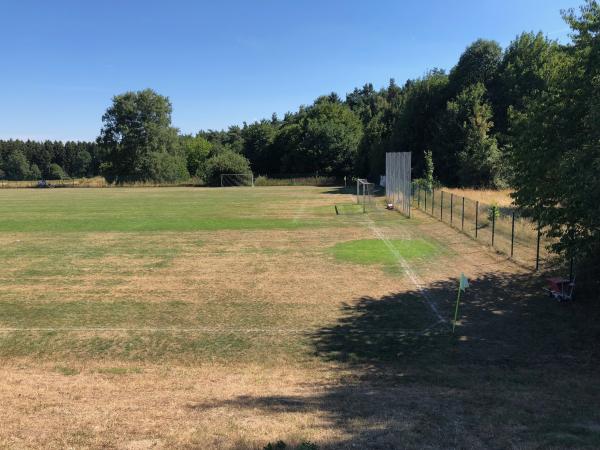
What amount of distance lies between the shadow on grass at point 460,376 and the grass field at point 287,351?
35 mm

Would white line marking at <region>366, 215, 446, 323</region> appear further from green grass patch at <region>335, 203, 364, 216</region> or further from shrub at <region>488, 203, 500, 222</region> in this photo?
green grass patch at <region>335, 203, 364, 216</region>

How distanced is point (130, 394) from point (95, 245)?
49.6ft

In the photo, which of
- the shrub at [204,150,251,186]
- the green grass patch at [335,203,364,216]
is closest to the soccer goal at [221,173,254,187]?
the shrub at [204,150,251,186]

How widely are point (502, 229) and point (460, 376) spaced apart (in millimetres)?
14816

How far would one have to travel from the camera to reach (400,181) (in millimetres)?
32094

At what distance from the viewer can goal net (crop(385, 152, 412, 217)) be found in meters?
29.7

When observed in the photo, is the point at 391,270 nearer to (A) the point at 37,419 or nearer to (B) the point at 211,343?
(B) the point at 211,343

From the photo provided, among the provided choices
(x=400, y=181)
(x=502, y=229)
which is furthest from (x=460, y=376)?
(x=400, y=181)

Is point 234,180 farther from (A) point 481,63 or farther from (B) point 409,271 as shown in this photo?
(B) point 409,271

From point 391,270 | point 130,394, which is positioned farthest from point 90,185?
point 130,394

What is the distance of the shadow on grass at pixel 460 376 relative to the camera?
5172mm

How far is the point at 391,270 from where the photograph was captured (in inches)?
610

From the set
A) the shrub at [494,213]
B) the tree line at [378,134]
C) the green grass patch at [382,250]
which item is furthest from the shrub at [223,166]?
Result: the shrub at [494,213]

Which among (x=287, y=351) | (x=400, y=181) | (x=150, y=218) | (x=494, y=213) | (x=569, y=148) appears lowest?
(x=287, y=351)
